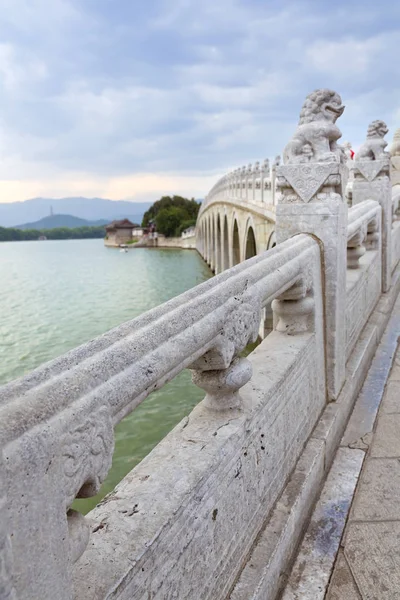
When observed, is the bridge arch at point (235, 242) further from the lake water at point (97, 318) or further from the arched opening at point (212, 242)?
the arched opening at point (212, 242)

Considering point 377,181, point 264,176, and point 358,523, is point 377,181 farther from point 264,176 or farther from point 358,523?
point 264,176

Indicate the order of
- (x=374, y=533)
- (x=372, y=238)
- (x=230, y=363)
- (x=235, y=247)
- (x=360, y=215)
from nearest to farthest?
(x=230, y=363) → (x=374, y=533) → (x=360, y=215) → (x=372, y=238) → (x=235, y=247)

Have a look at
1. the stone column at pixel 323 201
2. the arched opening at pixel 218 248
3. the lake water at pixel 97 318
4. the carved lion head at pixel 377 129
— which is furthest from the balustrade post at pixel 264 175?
the arched opening at pixel 218 248

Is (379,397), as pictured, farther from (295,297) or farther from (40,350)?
(40,350)

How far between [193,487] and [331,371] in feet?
5.35

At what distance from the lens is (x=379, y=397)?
322 centimetres

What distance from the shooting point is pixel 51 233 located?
127 metres

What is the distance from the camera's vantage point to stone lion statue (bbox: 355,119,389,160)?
18.0 feet

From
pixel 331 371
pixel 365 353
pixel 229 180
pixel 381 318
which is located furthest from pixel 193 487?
pixel 229 180

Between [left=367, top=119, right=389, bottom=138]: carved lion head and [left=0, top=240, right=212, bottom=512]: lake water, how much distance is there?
4.56 metres

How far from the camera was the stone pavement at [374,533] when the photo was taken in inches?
69.4

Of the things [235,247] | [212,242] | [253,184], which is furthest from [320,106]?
[212,242]

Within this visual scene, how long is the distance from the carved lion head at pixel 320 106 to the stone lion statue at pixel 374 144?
9.09 ft

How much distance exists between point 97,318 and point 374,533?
1451 centimetres
